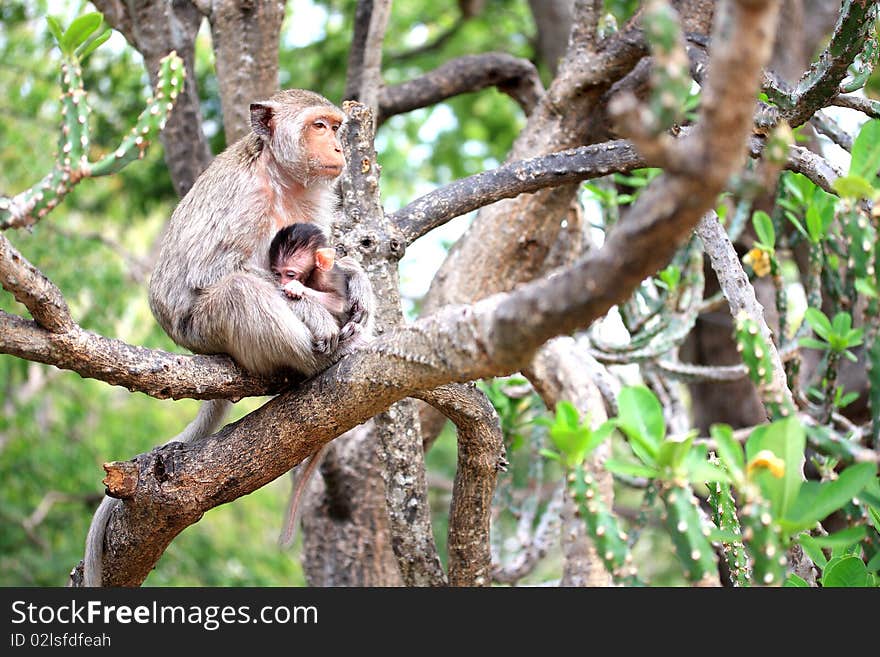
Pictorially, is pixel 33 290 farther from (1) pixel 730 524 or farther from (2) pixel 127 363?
(1) pixel 730 524

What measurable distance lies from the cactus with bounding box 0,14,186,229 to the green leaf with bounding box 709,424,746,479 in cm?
183

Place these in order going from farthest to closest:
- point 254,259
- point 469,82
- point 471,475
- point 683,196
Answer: point 469,82, point 254,259, point 471,475, point 683,196

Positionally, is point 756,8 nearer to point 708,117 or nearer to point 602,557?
point 708,117

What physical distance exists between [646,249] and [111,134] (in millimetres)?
6134

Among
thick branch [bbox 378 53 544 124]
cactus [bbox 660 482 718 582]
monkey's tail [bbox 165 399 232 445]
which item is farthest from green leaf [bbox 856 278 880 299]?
thick branch [bbox 378 53 544 124]

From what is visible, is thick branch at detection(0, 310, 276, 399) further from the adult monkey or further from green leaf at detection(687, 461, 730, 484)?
green leaf at detection(687, 461, 730, 484)

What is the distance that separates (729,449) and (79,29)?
2139 mm

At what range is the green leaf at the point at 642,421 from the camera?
205 centimetres

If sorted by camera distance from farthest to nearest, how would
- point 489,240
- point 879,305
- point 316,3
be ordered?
point 316,3, point 489,240, point 879,305

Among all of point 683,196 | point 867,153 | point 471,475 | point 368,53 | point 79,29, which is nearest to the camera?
point 683,196

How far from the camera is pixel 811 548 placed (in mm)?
2861

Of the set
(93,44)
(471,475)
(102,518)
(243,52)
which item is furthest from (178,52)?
(471,475)

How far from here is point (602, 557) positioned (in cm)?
215
